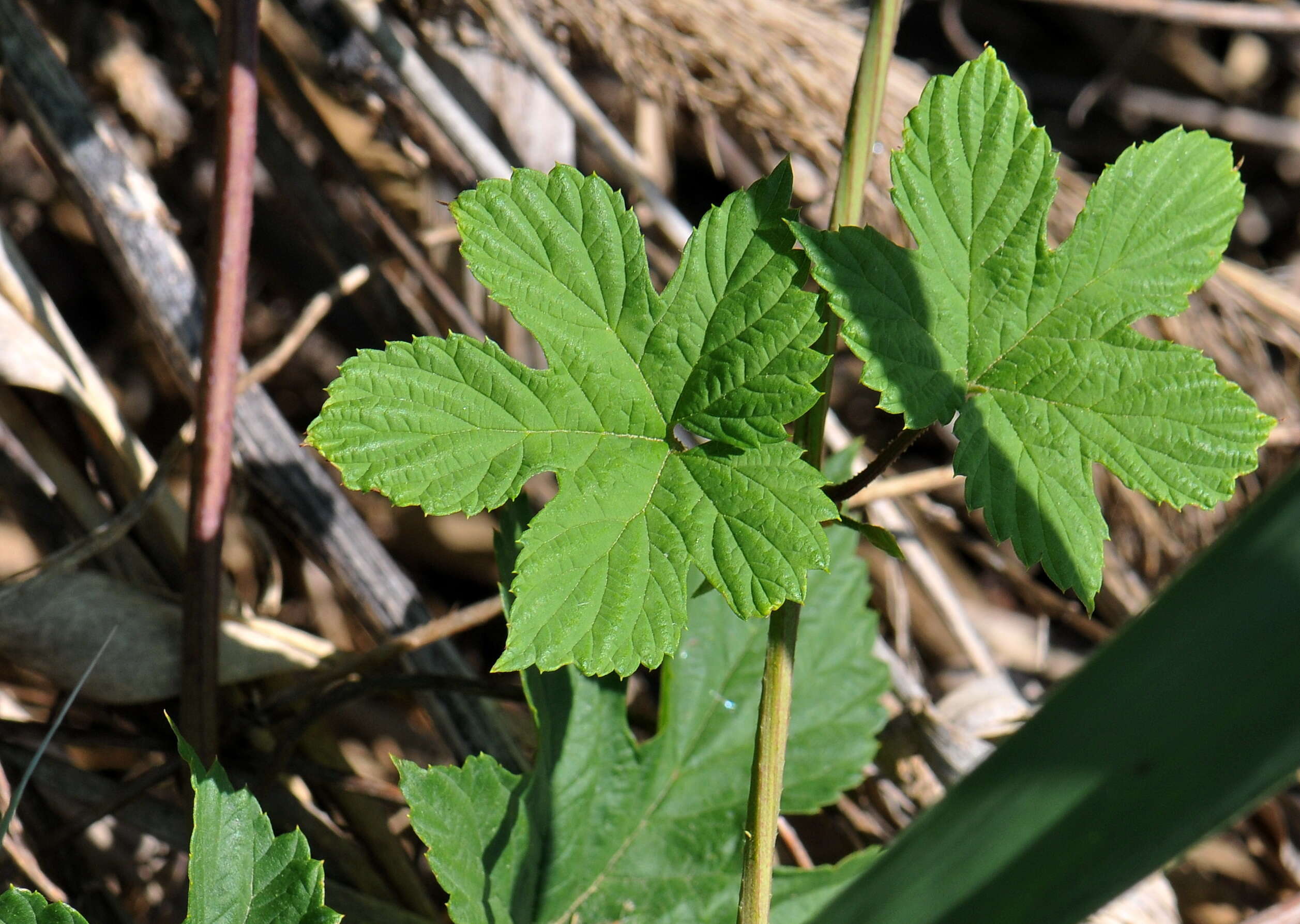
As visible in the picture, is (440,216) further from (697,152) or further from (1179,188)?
(1179,188)

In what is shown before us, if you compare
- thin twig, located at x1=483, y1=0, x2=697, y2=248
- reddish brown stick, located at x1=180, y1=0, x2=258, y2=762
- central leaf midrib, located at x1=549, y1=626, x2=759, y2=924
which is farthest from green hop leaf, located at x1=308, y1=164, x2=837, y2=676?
thin twig, located at x1=483, y1=0, x2=697, y2=248

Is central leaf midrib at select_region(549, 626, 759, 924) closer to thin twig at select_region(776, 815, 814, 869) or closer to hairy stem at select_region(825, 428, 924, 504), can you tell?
thin twig at select_region(776, 815, 814, 869)

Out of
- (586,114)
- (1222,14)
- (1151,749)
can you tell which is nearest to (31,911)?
(1151,749)

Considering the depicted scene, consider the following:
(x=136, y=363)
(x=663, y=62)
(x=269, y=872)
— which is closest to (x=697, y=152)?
(x=663, y=62)

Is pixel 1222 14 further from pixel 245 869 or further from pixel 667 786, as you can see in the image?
pixel 245 869

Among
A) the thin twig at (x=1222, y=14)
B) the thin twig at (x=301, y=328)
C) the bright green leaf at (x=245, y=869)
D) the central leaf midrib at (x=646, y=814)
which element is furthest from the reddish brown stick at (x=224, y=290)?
the thin twig at (x=1222, y=14)

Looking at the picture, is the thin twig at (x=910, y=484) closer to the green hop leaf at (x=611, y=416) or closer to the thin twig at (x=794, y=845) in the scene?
the thin twig at (x=794, y=845)
